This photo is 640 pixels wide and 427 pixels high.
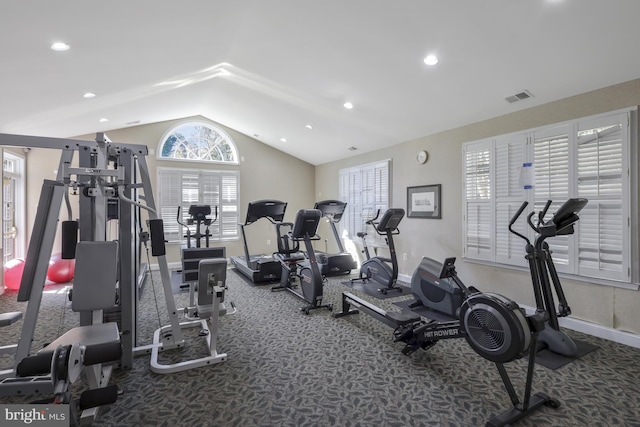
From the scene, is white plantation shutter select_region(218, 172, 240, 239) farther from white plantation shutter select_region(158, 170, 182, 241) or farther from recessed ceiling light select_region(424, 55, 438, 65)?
recessed ceiling light select_region(424, 55, 438, 65)

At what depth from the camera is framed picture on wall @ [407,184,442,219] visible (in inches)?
202

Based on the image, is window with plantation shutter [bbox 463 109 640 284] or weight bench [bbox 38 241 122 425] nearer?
weight bench [bbox 38 241 122 425]

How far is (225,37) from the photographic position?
368 centimetres

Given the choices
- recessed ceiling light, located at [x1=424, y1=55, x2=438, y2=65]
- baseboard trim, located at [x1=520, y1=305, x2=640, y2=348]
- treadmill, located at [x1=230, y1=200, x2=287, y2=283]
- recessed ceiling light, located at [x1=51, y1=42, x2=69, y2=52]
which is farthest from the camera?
treadmill, located at [x1=230, y1=200, x2=287, y2=283]

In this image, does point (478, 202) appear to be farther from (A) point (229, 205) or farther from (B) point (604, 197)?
(A) point (229, 205)

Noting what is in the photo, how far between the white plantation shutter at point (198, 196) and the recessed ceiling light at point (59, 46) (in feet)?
14.3

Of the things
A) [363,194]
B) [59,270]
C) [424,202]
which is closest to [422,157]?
[424,202]

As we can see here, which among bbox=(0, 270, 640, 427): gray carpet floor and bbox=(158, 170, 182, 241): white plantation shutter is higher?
bbox=(158, 170, 182, 241): white plantation shutter

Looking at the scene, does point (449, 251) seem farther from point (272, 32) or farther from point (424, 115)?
point (272, 32)

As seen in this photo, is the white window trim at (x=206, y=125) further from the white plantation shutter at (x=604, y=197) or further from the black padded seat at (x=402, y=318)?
the white plantation shutter at (x=604, y=197)

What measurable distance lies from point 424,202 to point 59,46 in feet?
16.6

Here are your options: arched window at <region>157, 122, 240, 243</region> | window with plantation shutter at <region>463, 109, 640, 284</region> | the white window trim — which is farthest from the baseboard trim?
the white window trim

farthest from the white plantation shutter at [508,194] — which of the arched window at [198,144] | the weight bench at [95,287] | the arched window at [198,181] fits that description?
the arched window at [198,144]

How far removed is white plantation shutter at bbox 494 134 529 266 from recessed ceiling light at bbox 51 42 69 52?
16.3 ft
